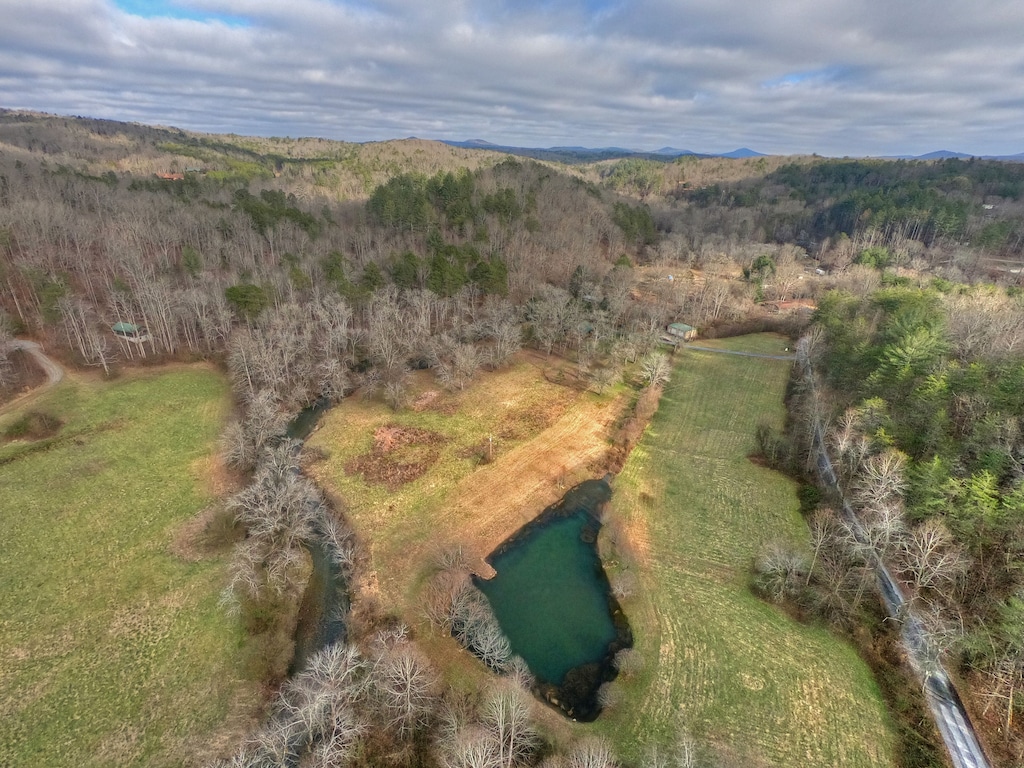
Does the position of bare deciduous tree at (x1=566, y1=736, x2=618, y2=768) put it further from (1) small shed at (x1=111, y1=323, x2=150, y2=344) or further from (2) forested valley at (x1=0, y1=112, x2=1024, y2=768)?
(1) small shed at (x1=111, y1=323, x2=150, y2=344)

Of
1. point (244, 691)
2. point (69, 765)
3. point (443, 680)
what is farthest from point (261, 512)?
point (443, 680)

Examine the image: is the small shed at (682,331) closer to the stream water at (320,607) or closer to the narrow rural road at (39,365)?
the stream water at (320,607)

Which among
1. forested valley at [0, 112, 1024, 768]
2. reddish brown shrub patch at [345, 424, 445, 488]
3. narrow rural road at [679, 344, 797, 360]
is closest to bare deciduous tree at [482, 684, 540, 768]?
forested valley at [0, 112, 1024, 768]

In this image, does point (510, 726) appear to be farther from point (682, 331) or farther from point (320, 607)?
point (682, 331)

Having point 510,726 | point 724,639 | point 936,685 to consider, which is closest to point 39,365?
point 510,726

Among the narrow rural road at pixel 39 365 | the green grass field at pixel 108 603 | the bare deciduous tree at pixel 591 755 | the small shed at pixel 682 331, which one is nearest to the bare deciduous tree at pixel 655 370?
the small shed at pixel 682 331

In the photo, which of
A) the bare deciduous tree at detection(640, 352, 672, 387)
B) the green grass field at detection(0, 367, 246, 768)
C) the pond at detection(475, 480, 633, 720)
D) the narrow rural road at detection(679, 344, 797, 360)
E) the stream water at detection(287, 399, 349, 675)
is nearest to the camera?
the green grass field at detection(0, 367, 246, 768)

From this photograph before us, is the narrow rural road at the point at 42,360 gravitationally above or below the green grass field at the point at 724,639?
below
